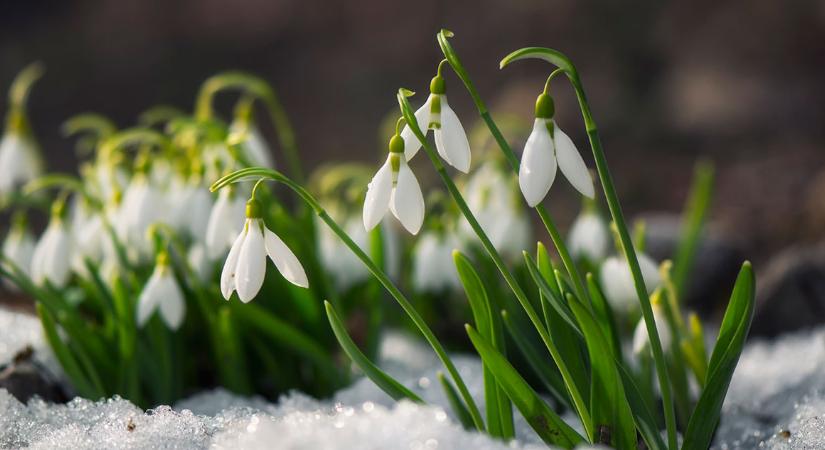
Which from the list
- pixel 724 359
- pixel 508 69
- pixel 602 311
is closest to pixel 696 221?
pixel 602 311

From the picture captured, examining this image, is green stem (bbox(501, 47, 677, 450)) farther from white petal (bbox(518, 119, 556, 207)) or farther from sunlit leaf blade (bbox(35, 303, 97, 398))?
sunlit leaf blade (bbox(35, 303, 97, 398))

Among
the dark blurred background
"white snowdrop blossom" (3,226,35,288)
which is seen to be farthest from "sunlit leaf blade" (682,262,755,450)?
the dark blurred background

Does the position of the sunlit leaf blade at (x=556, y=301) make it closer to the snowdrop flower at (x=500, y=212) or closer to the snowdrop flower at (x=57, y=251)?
the snowdrop flower at (x=500, y=212)

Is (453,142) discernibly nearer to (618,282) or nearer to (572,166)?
(572,166)

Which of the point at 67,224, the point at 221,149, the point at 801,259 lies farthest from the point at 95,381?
the point at 801,259

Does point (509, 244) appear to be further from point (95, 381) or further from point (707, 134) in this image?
point (707, 134)
